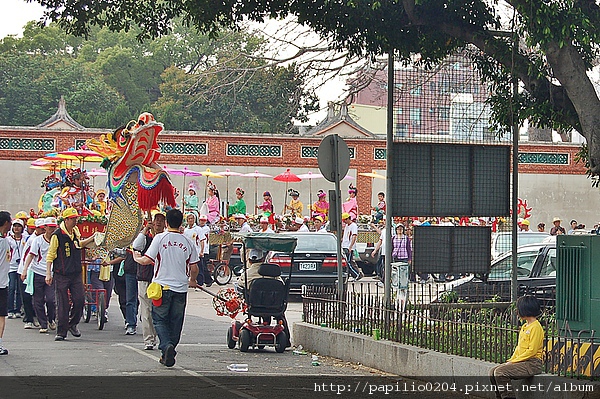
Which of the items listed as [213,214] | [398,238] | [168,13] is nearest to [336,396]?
[168,13]

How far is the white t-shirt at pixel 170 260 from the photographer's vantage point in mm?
12734

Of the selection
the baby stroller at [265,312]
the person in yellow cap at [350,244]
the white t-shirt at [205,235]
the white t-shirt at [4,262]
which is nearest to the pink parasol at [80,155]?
the white t-shirt at [205,235]

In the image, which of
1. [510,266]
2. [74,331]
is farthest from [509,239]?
[74,331]

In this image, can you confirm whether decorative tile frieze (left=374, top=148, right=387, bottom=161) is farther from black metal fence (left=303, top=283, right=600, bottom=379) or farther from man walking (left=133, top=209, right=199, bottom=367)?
man walking (left=133, top=209, right=199, bottom=367)

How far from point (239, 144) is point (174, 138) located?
97.0 inches

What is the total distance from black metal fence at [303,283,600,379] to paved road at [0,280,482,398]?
2.00 feet

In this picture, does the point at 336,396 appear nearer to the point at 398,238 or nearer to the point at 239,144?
the point at 398,238

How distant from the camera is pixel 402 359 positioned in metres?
12.1

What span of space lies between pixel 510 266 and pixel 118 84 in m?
61.5

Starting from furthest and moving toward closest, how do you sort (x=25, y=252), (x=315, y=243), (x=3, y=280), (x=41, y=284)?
(x=315, y=243) < (x=25, y=252) < (x=41, y=284) < (x=3, y=280)

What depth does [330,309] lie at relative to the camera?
14.5 metres

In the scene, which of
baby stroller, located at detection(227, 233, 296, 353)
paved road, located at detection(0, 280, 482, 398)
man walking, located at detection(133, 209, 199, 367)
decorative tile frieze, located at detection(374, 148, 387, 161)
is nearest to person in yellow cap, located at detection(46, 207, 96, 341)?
paved road, located at detection(0, 280, 482, 398)

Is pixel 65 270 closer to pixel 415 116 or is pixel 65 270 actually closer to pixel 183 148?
pixel 415 116

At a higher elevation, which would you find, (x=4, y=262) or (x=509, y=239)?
(x=509, y=239)
